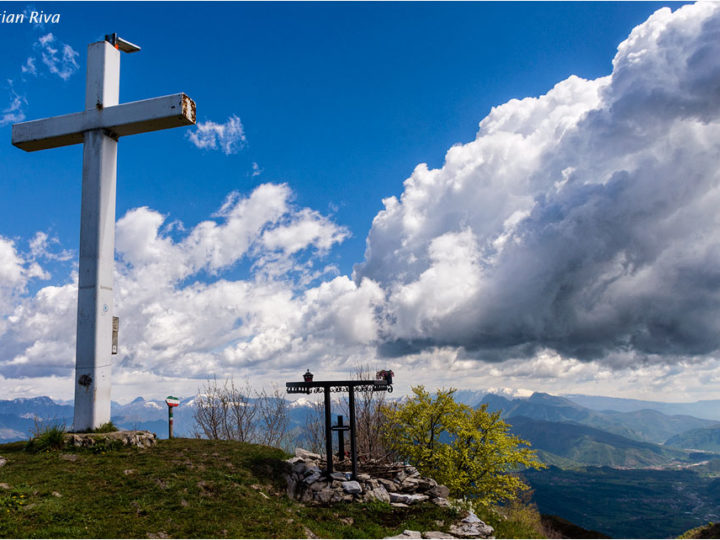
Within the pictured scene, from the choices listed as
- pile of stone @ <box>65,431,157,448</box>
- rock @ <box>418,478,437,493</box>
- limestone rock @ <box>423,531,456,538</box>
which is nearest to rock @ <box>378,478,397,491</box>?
rock @ <box>418,478,437,493</box>

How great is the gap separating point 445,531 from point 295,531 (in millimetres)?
5496

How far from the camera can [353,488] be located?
18.6m

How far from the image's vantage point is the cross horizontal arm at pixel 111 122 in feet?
66.3

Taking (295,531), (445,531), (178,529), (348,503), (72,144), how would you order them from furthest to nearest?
(72,144), (348,503), (445,531), (295,531), (178,529)

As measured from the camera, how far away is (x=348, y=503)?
59.1 ft

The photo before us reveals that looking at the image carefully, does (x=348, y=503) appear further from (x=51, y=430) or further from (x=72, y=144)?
(x=72, y=144)

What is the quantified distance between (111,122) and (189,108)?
3.61 m

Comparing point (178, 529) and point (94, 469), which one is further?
point (94, 469)

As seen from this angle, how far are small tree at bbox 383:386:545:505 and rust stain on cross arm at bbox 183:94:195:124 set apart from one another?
21.1m

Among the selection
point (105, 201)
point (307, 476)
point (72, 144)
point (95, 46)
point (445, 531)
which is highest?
point (95, 46)

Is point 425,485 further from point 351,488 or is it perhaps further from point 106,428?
point 106,428

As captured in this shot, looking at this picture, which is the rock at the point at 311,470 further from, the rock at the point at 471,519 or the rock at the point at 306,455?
the rock at the point at 471,519

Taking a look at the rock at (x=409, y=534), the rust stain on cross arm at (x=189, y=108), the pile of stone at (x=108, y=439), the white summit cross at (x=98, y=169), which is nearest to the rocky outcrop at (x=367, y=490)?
the rock at (x=409, y=534)

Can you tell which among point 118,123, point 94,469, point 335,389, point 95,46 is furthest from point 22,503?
point 95,46
